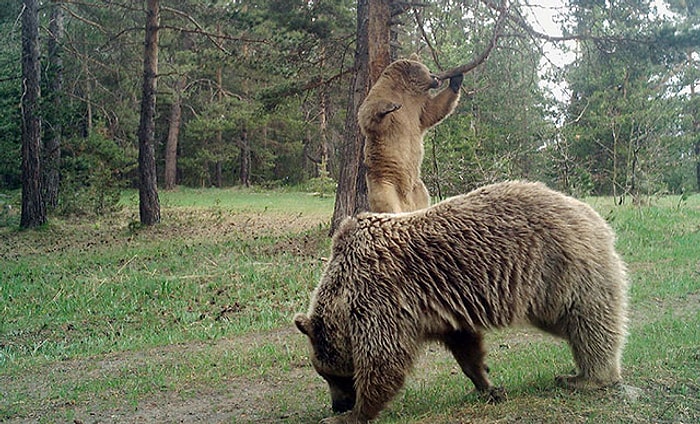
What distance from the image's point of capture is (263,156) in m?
43.4

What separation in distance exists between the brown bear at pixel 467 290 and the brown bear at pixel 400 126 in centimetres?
244

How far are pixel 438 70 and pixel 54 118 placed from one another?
11.8 meters

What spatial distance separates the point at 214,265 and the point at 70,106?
930cm

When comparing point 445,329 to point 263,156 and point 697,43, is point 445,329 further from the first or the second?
point 263,156

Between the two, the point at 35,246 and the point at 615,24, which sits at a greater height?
the point at 615,24

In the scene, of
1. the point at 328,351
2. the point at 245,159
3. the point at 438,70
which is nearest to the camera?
the point at 328,351

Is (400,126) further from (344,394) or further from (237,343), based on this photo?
(344,394)

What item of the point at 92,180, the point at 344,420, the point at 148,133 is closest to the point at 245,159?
the point at 92,180

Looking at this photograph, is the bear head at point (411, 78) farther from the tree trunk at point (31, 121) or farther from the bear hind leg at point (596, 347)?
the tree trunk at point (31, 121)

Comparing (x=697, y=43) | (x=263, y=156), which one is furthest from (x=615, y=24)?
(x=263, y=156)

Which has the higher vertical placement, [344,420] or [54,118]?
[54,118]

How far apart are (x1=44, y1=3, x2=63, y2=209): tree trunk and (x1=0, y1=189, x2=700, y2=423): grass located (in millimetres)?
4826

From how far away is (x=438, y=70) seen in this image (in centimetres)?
1098

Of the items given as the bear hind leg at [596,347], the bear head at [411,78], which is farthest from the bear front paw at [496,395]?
the bear head at [411,78]
